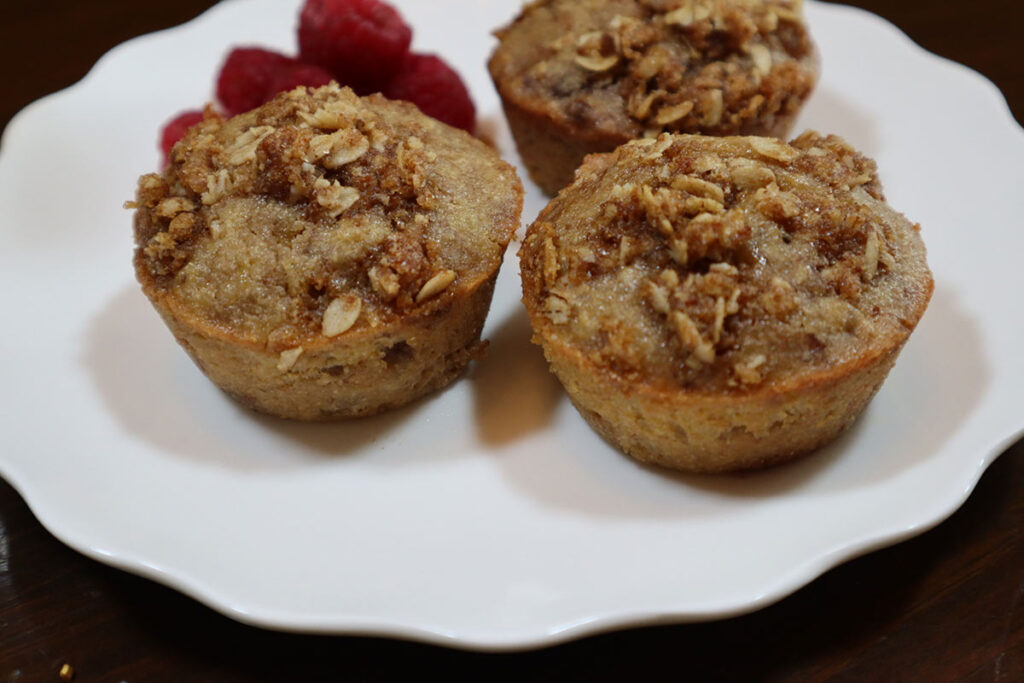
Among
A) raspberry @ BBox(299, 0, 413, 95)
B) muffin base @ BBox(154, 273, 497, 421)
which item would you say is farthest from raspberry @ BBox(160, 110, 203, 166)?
muffin base @ BBox(154, 273, 497, 421)

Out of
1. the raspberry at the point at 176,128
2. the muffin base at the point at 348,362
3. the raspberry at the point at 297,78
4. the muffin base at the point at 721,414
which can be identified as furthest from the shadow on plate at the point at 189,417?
the raspberry at the point at 297,78

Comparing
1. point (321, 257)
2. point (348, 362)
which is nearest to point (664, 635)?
point (348, 362)

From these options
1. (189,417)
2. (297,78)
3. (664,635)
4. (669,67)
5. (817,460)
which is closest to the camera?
(664,635)

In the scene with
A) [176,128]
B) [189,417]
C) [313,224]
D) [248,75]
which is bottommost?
[189,417]

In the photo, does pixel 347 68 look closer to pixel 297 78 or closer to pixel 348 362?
pixel 297 78

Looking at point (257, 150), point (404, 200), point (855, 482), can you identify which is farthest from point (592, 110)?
point (855, 482)
